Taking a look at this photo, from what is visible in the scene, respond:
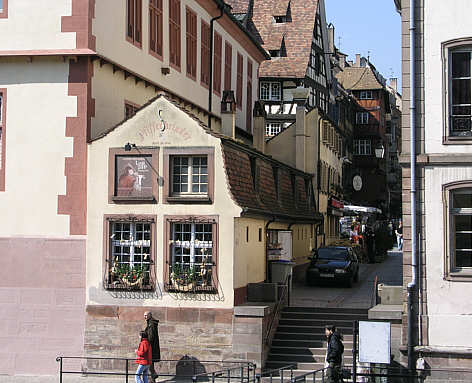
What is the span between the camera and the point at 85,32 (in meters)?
26.8

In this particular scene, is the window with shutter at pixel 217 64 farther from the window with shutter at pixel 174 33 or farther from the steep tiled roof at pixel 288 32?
the steep tiled roof at pixel 288 32

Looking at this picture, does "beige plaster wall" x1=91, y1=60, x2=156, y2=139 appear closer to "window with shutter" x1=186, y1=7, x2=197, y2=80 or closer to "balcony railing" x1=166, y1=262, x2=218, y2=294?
"balcony railing" x1=166, y1=262, x2=218, y2=294

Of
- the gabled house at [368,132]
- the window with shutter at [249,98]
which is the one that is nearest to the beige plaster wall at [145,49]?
the window with shutter at [249,98]

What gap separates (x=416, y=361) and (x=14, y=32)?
14.2 meters

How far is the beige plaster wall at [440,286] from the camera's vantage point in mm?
22734

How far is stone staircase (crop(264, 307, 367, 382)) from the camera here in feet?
81.9

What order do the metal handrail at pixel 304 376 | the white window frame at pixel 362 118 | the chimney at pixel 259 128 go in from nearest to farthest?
the metal handrail at pixel 304 376
the chimney at pixel 259 128
the white window frame at pixel 362 118

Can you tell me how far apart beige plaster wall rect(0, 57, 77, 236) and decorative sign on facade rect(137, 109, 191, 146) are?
2.28 metres

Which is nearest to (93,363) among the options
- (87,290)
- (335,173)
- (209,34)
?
(87,290)

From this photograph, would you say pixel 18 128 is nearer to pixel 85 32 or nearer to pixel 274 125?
pixel 85 32

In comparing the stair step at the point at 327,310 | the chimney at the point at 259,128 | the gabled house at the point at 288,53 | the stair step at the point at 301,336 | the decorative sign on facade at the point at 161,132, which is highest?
the gabled house at the point at 288,53

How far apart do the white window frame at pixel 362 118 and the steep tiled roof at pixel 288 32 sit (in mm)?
32063

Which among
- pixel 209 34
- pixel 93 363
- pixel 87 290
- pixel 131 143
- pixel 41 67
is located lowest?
pixel 93 363

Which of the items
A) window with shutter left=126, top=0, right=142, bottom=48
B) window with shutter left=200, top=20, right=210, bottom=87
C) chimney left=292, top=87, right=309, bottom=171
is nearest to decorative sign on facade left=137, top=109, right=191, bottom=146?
window with shutter left=126, top=0, right=142, bottom=48
